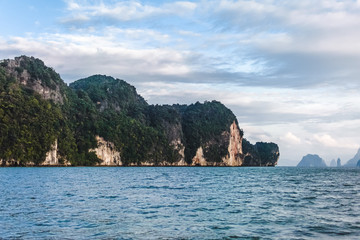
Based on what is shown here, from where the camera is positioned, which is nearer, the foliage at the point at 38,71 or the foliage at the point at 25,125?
the foliage at the point at 25,125

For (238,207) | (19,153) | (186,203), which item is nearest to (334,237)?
(238,207)

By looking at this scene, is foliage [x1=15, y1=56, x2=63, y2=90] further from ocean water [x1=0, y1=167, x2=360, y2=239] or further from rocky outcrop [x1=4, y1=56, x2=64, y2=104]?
ocean water [x1=0, y1=167, x2=360, y2=239]

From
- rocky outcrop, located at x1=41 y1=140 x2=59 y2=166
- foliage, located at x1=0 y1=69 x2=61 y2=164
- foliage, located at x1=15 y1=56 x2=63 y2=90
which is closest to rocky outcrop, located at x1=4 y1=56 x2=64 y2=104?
foliage, located at x1=15 y1=56 x2=63 y2=90

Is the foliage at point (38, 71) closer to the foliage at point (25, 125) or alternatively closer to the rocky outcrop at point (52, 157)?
the foliage at point (25, 125)

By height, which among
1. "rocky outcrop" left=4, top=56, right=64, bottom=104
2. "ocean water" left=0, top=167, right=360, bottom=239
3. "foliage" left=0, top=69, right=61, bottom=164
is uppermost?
"rocky outcrop" left=4, top=56, right=64, bottom=104

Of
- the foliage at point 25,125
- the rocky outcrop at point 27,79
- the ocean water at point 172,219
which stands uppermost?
the rocky outcrop at point 27,79

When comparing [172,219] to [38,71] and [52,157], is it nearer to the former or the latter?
[52,157]

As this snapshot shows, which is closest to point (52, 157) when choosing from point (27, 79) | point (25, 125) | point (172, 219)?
point (25, 125)

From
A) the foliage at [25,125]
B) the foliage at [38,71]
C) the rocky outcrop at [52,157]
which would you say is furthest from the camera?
the foliage at [38,71]

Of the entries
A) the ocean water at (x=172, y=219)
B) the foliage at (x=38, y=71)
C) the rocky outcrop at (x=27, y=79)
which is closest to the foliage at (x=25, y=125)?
the rocky outcrop at (x=27, y=79)

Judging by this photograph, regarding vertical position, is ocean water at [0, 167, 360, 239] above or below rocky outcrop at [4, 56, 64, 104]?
below

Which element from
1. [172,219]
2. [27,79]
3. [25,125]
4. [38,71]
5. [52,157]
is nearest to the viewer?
[172,219]

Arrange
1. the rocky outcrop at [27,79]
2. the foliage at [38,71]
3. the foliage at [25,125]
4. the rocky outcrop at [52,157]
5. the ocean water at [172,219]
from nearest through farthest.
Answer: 1. the ocean water at [172,219]
2. the foliage at [25,125]
3. the rocky outcrop at [52,157]
4. the rocky outcrop at [27,79]
5. the foliage at [38,71]

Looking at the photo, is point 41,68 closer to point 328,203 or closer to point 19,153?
point 19,153
